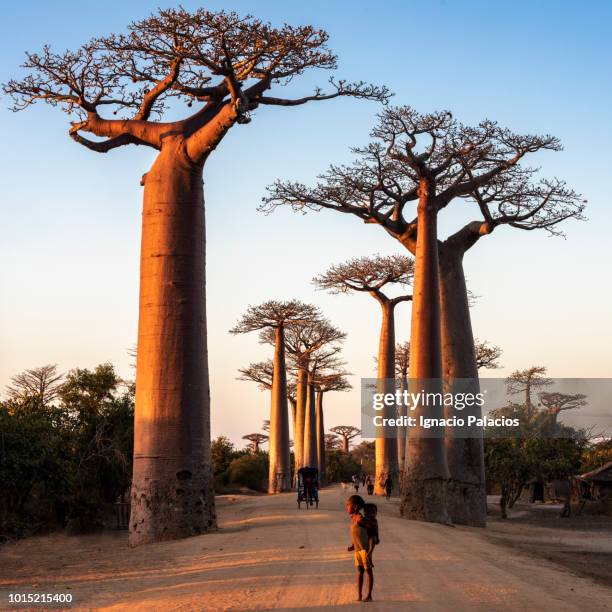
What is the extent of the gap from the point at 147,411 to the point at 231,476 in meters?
29.4

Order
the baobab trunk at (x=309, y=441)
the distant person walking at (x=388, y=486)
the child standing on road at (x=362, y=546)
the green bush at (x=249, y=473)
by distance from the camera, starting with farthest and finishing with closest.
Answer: the green bush at (x=249, y=473), the baobab trunk at (x=309, y=441), the distant person walking at (x=388, y=486), the child standing on road at (x=362, y=546)

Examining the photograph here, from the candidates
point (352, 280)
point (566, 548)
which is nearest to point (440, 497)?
point (566, 548)

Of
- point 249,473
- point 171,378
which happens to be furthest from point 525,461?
point 249,473

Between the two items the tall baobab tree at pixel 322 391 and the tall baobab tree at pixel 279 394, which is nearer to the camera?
the tall baobab tree at pixel 279 394

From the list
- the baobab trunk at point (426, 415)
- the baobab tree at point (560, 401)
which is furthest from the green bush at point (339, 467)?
the baobab trunk at point (426, 415)

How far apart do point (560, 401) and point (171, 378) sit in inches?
1736

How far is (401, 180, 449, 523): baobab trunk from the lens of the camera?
1612cm

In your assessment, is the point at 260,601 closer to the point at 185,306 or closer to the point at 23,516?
the point at 185,306

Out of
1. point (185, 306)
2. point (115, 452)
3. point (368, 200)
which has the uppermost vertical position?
point (368, 200)

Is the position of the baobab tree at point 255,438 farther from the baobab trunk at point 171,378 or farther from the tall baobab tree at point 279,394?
the baobab trunk at point 171,378

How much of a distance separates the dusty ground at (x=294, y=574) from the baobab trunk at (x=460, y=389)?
221 inches

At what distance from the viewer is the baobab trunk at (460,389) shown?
18.2 metres

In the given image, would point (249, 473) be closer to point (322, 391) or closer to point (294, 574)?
point (322, 391)

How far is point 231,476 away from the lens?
40.8 m
